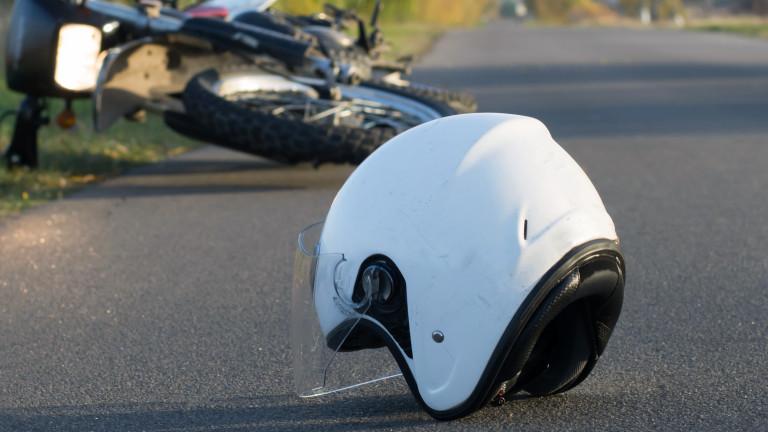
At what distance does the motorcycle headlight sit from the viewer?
7805 mm

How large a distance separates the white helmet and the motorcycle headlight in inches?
184

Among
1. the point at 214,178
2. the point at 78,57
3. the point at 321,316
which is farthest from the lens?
the point at 214,178

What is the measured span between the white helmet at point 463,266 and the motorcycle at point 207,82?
12.5 feet

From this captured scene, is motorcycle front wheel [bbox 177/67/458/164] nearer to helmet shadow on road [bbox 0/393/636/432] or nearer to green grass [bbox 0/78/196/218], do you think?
green grass [bbox 0/78/196/218]

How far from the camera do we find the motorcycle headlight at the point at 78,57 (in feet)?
25.6

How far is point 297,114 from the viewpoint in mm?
8352

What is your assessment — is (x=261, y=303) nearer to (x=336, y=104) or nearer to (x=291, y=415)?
(x=291, y=415)

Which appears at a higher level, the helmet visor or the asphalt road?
the helmet visor

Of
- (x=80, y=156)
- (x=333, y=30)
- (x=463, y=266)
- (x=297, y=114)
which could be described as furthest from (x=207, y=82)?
(x=463, y=266)

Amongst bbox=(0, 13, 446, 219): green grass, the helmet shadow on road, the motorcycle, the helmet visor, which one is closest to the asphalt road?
the helmet shadow on road

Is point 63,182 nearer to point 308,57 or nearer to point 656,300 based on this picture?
point 308,57

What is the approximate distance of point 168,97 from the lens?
831cm

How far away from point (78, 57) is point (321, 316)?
15.9 ft

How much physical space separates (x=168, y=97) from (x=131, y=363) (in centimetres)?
432
